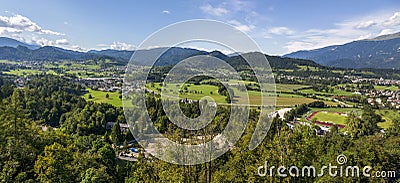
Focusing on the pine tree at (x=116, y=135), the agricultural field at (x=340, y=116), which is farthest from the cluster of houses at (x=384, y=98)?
the pine tree at (x=116, y=135)

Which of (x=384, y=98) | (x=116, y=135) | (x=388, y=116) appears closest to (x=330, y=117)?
(x=388, y=116)

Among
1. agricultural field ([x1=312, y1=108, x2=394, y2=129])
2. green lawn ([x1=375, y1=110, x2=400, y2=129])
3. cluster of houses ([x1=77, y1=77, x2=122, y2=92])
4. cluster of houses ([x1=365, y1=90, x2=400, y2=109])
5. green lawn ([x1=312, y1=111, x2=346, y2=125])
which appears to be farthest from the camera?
cluster of houses ([x1=77, y1=77, x2=122, y2=92])

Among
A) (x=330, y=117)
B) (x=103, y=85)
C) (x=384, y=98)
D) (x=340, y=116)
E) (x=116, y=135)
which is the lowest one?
(x=116, y=135)

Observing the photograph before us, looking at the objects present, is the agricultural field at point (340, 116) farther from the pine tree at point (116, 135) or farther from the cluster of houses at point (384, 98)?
the pine tree at point (116, 135)

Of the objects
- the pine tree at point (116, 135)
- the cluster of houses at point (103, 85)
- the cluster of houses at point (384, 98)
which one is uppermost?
the cluster of houses at point (103, 85)

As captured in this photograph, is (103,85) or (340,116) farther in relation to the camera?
(103,85)

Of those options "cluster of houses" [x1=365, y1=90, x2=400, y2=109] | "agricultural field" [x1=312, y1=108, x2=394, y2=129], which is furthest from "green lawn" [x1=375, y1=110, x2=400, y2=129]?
"cluster of houses" [x1=365, y1=90, x2=400, y2=109]

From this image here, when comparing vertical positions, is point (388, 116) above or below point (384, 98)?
below

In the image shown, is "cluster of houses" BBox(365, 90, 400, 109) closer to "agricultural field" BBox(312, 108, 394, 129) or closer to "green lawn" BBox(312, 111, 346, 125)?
"agricultural field" BBox(312, 108, 394, 129)

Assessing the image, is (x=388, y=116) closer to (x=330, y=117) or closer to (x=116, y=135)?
(x=330, y=117)

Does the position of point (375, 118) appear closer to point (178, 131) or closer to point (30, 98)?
point (178, 131)

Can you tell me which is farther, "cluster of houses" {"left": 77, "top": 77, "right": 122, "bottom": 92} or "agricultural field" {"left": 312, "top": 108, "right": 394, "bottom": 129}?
"cluster of houses" {"left": 77, "top": 77, "right": 122, "bottom": 92}
